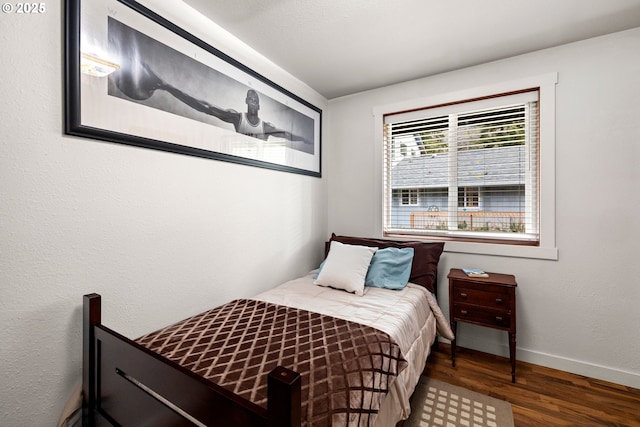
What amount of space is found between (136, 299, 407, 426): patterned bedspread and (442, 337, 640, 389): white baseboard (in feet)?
4.67

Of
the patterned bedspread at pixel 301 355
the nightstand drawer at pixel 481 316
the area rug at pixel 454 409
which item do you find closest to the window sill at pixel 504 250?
the nightstand drawer at pixel 481 316

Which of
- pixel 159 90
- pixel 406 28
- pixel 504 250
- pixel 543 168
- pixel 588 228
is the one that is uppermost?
pixel 406 28

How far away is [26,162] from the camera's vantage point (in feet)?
3.71

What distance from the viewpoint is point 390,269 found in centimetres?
231

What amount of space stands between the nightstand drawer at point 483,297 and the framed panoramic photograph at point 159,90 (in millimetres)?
1819

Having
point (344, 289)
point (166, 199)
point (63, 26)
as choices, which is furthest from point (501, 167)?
point (63, 26)

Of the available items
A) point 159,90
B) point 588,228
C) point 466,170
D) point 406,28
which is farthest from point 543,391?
point 159,90

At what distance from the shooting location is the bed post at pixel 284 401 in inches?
25.0

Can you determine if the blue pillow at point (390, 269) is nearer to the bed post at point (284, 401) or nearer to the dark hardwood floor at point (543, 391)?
the dark hardwood floor at point (543, 391)

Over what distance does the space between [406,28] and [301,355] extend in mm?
2155

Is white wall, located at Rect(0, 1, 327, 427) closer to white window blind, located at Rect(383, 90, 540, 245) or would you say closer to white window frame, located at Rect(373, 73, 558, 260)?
white window blind, located at Rect(383, 90, 540, 245)

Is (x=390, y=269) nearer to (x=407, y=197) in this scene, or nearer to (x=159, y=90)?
(x=407, y=197)

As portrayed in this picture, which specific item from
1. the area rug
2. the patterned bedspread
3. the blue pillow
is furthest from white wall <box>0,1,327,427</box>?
the area rug

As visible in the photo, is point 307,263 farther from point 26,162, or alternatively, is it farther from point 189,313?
point 26,162
